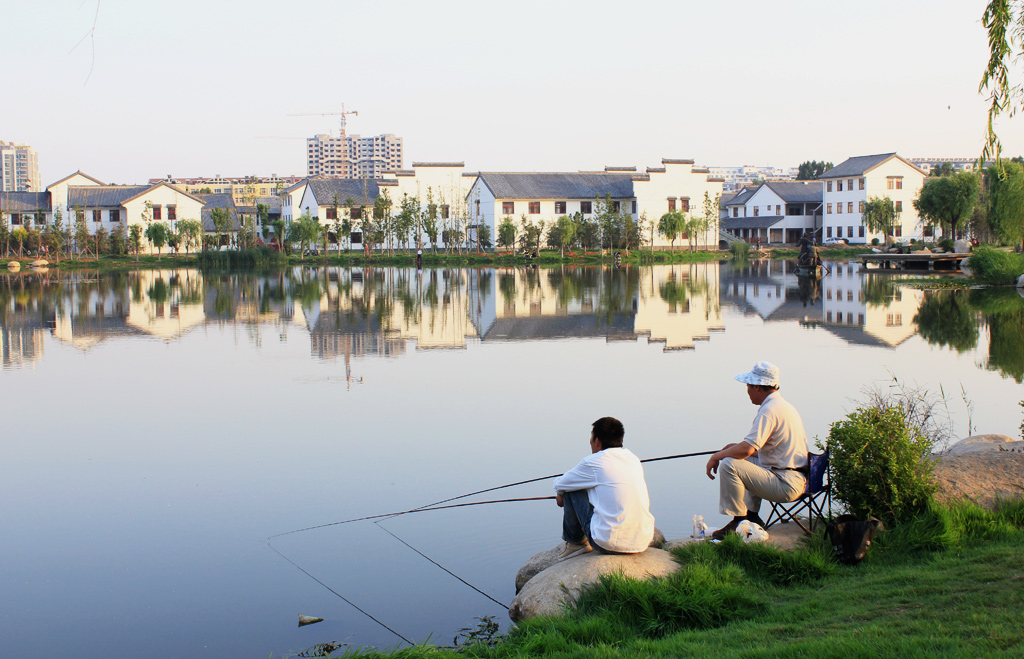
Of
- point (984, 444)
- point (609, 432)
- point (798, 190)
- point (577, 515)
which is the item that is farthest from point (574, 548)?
point (798, 190)

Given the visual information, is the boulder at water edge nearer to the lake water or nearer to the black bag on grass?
the black bag on grass

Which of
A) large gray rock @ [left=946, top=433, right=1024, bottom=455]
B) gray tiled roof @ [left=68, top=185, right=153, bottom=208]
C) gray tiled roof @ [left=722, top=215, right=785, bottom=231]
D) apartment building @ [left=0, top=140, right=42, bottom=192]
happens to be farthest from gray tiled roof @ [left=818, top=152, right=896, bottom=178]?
apartment building @ [left=0, top=140, right=42, bottom=192]

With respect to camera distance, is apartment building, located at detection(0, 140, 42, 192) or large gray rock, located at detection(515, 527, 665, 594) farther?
apartment building, located at detection(0, 140, 42, 192)

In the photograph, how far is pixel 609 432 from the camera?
4.66 meters

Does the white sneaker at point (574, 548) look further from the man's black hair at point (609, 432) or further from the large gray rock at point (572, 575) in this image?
the man's black hair at point (609, 432)

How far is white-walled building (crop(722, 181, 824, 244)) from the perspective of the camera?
220 ft

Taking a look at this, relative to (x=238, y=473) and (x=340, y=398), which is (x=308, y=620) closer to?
(x=238, y=473)

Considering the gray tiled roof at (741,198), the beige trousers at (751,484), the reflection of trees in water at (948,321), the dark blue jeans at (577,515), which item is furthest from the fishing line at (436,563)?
the gray tiled roof at (741,198)

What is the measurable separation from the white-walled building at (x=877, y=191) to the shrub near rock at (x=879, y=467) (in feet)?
194

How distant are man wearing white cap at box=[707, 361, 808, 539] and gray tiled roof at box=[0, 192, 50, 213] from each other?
63144mm

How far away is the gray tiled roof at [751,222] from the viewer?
6738 cm

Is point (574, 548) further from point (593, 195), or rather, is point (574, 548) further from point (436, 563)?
point (593, 195)

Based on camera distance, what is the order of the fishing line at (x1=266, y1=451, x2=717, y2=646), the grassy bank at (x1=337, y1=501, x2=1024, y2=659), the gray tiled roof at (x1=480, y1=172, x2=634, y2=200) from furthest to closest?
the gray tiled roof at (x1=480, y1=172, x2=634, y2=200) < the fishing line at (x1=266, y1=451, x2=717, y2=646) < the grassy bank at (x1=337, y1=501, x2=1024, y2=659)

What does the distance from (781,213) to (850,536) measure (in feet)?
219
